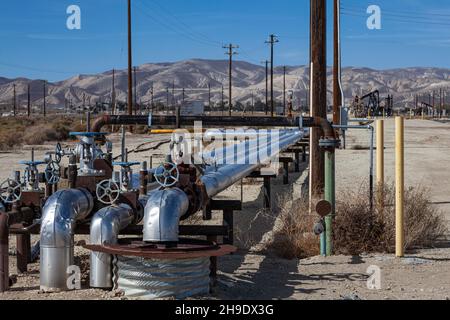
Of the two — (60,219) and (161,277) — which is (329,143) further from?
(60,219)

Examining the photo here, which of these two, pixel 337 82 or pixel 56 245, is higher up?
pixel 337 82

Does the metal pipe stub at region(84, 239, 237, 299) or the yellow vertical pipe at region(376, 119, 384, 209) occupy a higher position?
the yellow vertical pipe at region(376, 119, 384, 209)

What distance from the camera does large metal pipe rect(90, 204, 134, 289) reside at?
22.8ft

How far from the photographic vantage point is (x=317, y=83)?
12586mm

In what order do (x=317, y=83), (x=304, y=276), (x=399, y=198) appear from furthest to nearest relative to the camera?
(x=317, y=83) < (x=399, y=198) < (x=304, y=276)

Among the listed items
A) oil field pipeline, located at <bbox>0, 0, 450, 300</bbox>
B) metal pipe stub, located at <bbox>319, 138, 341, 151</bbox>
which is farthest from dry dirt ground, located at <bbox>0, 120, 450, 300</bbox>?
metal pipe stub, located at <bbox>319, 138, 341, 151</bbox>

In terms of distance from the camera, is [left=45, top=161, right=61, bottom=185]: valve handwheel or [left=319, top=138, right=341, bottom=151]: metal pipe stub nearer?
[left=45, top=161, right=61, bottom=185]: valve handwheel

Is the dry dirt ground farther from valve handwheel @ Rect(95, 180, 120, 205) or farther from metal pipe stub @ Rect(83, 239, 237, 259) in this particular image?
valve handwheel @ Rect(95, 180, 120, 205)

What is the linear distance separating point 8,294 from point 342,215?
4.25m

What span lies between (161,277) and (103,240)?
81 centimetres

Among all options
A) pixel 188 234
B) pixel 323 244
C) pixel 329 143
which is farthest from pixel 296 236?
pixel 188 234

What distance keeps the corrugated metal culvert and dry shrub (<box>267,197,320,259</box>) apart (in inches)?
116
